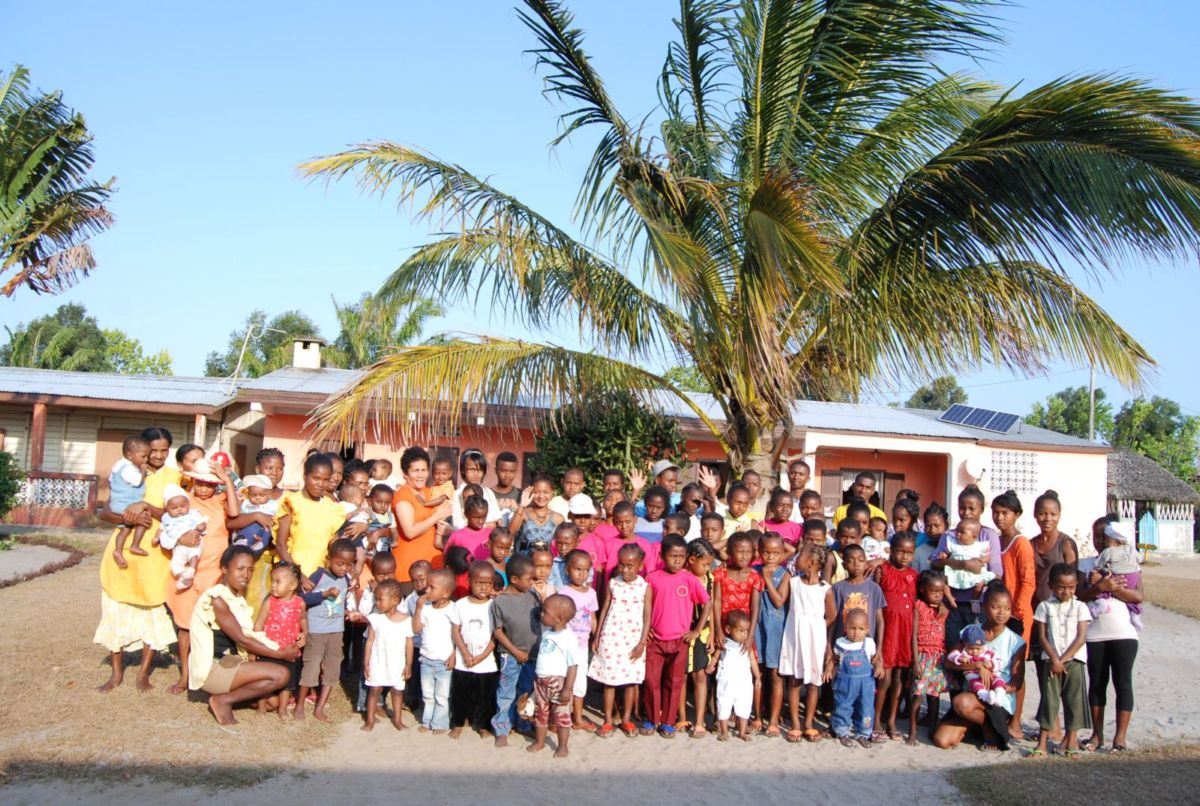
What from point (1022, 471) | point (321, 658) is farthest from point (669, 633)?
point (1022, 471)

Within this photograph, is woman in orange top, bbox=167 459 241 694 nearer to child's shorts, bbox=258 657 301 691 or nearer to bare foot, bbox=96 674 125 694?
bare foot, bbox=96 674 125 694

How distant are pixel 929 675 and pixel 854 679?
0.52 metres

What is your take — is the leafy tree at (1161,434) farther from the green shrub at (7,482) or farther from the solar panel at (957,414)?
the green shrub at (7,482)

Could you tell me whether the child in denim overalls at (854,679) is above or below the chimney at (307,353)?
below

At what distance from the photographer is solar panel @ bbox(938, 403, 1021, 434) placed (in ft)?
56.7

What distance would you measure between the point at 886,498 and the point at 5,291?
14.6 metres

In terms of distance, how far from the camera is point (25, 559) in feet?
39.3

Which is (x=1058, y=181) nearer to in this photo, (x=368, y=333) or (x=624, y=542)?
(x=624, y=542)

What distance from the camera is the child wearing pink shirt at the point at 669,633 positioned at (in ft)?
19.6

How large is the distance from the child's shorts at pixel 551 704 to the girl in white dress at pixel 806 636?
4.85 feet

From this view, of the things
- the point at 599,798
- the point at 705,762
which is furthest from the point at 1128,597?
the point at 599,798

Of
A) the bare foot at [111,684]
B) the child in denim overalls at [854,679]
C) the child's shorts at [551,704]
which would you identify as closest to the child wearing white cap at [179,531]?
the bare foot at [111,684]

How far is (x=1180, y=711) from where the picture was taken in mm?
7301

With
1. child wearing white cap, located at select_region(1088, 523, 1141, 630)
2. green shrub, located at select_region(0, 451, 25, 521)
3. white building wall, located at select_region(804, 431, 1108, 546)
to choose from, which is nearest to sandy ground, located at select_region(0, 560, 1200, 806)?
child wearing white cap, located at select_region(1088, 523, 1141, 630)
